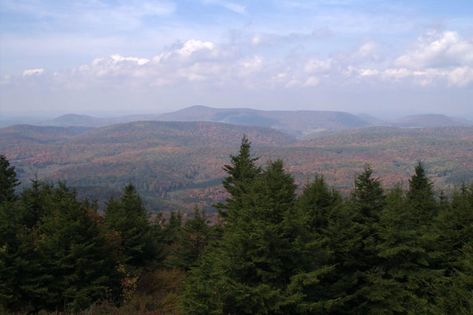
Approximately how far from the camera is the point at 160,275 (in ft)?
95.3

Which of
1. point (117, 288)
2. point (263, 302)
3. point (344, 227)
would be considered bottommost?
point (117, 288)

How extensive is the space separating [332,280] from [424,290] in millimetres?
3567

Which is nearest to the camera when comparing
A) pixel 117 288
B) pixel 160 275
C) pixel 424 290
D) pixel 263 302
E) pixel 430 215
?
pixel 263 302

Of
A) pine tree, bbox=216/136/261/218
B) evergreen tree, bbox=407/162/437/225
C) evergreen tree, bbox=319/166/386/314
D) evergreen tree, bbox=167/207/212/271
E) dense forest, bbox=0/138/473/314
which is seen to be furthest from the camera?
evergreen tree, bbox=167/207/212/271

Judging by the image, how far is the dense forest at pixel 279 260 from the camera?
44.0ft

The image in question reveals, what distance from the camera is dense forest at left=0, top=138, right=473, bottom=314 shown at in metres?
13.4

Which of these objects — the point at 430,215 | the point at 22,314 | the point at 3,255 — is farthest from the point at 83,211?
the point at 430,215

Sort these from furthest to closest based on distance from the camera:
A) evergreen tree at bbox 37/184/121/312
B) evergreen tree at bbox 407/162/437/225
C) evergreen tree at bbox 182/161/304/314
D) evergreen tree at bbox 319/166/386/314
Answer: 1. evergreen tree at bbox 407/162/437/225
2. evergreen tree at bbox 37/184/121/312
3. evergreen tree at bbox 319/166/386/314
4. evergreen tree at bbox 182/161/304/314

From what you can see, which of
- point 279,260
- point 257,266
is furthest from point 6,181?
point 279,260

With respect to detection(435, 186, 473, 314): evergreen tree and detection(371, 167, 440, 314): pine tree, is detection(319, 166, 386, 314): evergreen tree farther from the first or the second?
detection(435, 186, 473, 314): evergreen tree

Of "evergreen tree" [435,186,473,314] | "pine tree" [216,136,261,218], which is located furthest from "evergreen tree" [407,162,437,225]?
"pine tree" [216,136,261,218]

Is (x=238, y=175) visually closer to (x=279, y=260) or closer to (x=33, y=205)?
(x=279, y=260)

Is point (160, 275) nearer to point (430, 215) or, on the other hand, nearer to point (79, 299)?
point (79, 299)

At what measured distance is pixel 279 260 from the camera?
13.6 metres
